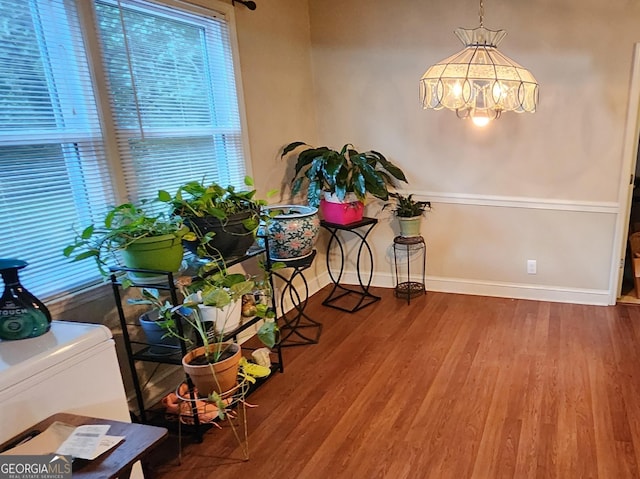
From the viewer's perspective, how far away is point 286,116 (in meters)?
3.46

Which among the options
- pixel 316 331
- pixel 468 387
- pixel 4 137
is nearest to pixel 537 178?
pixel 468 387

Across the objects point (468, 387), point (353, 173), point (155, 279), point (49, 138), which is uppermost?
point (49, 138)

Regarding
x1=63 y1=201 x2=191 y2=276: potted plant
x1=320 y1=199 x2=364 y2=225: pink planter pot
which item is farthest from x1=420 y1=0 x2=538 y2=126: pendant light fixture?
x1=63 y1=201 x2=191 y2=276: potted plant

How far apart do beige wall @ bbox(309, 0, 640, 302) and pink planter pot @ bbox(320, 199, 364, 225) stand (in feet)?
1.49

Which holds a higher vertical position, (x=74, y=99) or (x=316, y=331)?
(x=74, y=99)

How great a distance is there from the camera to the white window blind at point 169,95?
2209mm

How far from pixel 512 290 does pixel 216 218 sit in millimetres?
2531

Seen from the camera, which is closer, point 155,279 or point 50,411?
point 50,411

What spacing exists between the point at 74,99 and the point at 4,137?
14.0 inches

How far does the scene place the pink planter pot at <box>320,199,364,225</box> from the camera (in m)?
3.38

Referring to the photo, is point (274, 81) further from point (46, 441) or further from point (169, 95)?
point (46, 441)

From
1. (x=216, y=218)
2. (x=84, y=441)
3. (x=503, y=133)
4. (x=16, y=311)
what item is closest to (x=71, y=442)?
(x=84, y=441)

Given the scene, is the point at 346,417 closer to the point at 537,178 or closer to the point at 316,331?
the point at 316,331

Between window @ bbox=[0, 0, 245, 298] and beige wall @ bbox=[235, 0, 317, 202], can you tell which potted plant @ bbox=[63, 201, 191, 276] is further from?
beige wall @ bbox=[235, 0, 317, 202]
